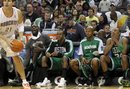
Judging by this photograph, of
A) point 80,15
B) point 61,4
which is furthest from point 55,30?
point 61,4

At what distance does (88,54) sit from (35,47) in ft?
4.56

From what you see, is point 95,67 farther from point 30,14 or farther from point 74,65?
point 30,14

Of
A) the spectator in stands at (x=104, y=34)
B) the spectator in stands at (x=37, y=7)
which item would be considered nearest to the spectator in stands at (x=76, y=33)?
the spectator in stands at (x=104, y=34)

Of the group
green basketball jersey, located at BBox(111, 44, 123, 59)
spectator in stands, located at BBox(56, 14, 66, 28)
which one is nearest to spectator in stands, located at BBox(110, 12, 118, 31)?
spectator in stands, located at BBox(56, 14, 66, 28)

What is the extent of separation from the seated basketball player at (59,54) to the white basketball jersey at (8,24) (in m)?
2.28

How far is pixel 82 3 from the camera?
15383mm

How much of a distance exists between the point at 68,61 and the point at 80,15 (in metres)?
2.93

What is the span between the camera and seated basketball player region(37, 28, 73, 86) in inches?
443

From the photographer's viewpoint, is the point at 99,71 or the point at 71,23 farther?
the point at 71,23

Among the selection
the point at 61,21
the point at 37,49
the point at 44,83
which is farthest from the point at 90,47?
the point at 61,21

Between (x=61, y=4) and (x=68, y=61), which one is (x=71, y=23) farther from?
(x=61, y=4)

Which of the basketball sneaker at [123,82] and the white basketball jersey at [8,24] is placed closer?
the white basketball jersey at [8,24]

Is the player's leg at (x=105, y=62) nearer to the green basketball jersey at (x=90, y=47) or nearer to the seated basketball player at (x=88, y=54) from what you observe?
the seated basketball player at (x=88, y=54)

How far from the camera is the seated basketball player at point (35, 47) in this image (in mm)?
11422
